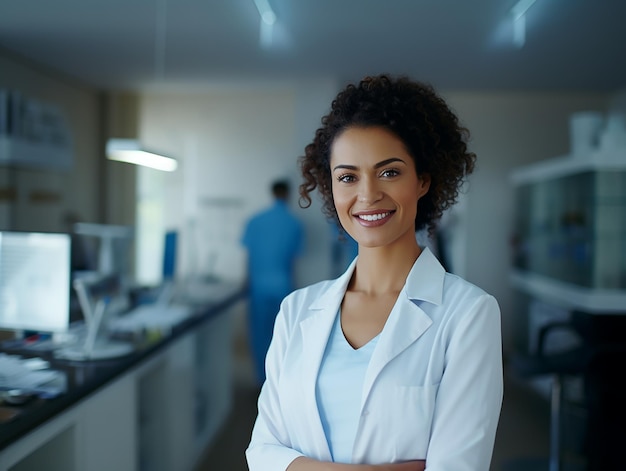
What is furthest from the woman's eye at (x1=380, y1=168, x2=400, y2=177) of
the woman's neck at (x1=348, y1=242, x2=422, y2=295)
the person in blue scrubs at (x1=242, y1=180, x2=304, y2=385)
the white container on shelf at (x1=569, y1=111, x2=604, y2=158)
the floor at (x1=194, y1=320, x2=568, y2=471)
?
the person in blue scrubs at (x1=242, y1=180, x2=304, y2=385)

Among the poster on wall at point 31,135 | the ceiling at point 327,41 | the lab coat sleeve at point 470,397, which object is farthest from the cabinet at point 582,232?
the poster on wall at point 31,135

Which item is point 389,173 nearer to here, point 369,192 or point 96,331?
point 369,192

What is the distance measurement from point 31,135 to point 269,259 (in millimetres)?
2007

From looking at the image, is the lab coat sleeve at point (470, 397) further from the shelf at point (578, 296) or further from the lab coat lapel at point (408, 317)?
the shelf at point (578, 296)

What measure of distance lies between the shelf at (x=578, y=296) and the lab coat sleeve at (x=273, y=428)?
8.49ft

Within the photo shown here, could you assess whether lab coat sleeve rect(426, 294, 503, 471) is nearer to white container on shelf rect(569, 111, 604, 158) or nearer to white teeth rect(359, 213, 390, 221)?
white teeth rect(359, 213, 390, 221)

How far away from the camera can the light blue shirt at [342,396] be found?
118cm

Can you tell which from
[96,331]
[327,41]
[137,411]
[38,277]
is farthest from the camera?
[327,41]

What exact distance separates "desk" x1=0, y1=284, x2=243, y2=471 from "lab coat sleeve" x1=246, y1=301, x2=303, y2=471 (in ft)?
2.12

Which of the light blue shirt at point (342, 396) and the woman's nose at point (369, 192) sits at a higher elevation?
the woman's nose at point (369, 192)

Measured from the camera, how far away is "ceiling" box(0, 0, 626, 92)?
11.6 ft

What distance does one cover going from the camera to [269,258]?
185 inches

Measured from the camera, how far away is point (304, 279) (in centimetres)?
521

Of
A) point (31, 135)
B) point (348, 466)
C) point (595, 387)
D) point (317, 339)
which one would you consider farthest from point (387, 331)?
point (31, 135)
